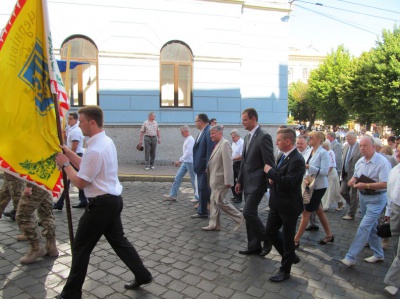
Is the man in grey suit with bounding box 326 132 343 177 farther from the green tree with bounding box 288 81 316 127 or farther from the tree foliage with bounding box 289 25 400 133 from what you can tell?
the green tree with bounding box 288 81 316 127

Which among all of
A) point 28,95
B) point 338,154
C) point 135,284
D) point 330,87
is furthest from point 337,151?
point 330,87

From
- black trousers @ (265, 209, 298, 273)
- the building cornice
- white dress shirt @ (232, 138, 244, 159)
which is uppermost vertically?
the building cornice

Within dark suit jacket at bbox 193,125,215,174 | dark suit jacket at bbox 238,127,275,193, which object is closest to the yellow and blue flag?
dark suit jacket at bbox 238,127,275,193

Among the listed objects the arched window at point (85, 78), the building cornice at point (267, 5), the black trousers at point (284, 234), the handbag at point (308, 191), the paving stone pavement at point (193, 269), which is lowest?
the paving stone pavement at point (193, 269)

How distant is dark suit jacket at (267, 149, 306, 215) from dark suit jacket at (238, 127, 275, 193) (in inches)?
18.1

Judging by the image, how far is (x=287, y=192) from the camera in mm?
3998

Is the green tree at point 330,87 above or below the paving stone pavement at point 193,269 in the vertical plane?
above

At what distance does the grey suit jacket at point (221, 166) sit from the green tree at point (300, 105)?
44608 mm

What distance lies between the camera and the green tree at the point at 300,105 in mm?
48231

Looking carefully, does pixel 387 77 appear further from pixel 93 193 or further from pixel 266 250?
pixel 93 193

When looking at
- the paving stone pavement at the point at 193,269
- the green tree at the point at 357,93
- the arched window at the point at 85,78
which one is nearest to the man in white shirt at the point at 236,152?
the paving stone pavement at the point at 193,269

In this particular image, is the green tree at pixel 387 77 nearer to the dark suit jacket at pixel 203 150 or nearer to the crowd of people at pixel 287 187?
the crowd of people at pixel 287 187

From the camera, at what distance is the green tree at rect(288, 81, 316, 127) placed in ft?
158

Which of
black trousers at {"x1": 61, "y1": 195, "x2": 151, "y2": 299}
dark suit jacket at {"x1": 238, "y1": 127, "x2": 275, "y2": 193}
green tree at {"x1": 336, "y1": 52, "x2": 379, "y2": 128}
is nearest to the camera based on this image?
black trousers at {"x1": 61, "y1": 195, "x2": 151, "y2": 299}
